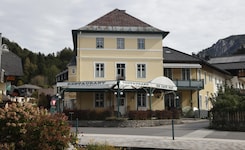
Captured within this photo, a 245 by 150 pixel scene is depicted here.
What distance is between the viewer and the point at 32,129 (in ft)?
30.5

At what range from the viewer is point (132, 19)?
42344 millimetres

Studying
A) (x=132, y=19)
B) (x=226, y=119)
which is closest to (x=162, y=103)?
(x=132, y=19)

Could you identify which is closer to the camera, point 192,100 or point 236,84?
point 192,100

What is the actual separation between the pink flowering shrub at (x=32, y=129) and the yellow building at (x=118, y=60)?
1108 inches

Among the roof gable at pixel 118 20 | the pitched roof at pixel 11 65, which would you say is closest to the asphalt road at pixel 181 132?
the pitched roof at pixel 11 65

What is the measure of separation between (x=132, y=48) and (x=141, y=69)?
2.53 metres

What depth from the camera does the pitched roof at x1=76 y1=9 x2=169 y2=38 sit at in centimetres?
3959

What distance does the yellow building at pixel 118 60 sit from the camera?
38.8 m

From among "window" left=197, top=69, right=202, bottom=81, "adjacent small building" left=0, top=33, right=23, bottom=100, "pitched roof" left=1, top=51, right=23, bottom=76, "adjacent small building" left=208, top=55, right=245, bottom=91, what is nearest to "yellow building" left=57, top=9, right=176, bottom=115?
"window" left=197, top=69, right=202, bottom=81

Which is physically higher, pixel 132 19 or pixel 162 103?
pixel 132 19

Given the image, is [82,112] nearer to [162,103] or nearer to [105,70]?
[105,70]

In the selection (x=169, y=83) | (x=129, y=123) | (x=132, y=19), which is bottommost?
(x=129, y=123)

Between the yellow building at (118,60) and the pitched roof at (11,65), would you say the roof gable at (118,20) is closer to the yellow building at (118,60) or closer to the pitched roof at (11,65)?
the yellow building at (118,60)

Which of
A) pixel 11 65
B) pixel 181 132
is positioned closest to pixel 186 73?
pixel 11 65
